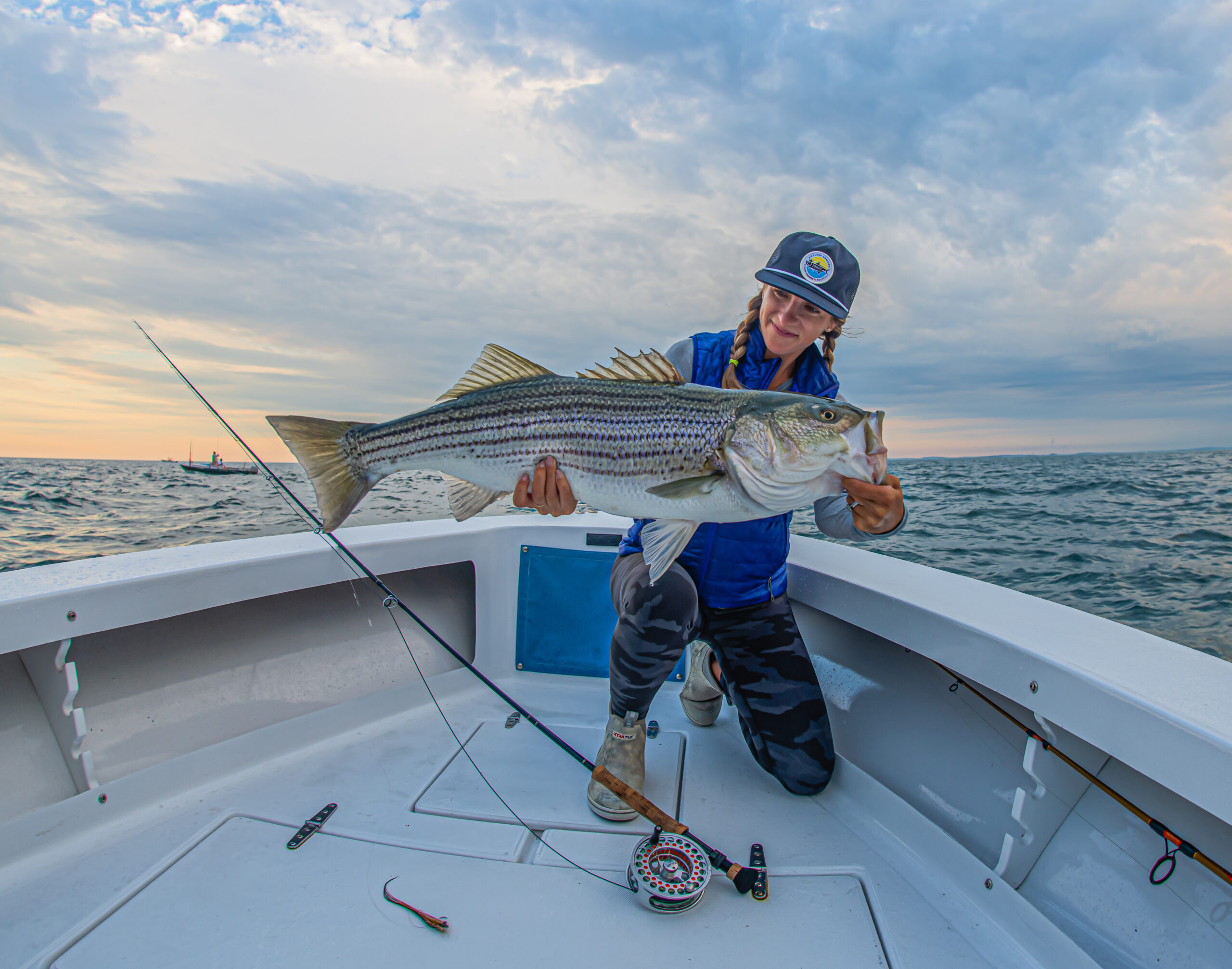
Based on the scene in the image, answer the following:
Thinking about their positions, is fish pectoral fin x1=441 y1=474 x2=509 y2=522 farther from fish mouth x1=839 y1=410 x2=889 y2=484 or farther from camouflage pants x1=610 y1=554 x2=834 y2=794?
fish mouth x1=839 y1=410 x2=889 y2=484

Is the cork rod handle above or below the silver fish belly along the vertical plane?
below

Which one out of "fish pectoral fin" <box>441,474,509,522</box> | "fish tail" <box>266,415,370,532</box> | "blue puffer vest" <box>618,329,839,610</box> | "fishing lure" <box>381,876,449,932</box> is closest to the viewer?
"fishing lure" <box>381,876,449,932</box>

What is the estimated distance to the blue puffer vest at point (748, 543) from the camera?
9.91ft

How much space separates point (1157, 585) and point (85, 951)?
46.4 ft

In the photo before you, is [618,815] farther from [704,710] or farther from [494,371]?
[494,371]

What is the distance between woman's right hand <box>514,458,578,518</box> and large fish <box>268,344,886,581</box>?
39 millimetres

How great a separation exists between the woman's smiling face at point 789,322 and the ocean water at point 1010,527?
0.92m

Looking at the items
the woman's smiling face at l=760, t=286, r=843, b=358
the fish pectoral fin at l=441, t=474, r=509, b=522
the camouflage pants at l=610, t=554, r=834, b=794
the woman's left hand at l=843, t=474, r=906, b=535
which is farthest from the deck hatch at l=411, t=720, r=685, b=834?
the woman's smiling face at l=760, t=286, r=843, b=358

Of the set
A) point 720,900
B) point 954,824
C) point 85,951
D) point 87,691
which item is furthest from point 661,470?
point 87,691

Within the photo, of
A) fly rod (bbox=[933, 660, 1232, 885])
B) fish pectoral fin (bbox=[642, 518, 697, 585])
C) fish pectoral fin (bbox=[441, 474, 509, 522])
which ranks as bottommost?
fly rod (bbox=[933, 660, 1232, 885])

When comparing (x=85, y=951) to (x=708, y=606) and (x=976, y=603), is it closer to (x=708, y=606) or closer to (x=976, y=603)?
(x=708, y=606)

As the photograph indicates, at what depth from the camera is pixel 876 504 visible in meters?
2.46

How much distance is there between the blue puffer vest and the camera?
119 inches

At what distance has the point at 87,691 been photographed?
279 centimetres
